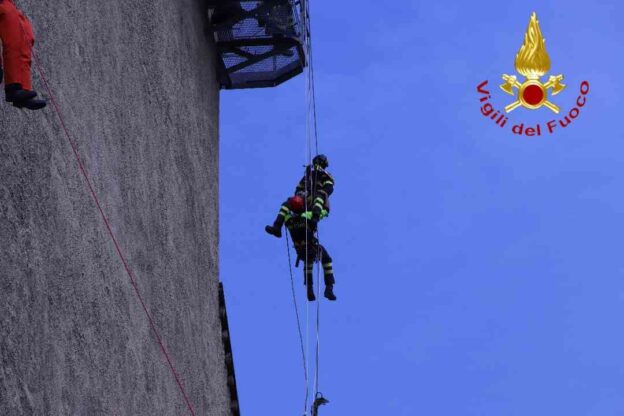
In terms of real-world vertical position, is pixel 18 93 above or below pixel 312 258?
above

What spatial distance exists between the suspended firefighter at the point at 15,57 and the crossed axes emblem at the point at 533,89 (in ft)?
56.3

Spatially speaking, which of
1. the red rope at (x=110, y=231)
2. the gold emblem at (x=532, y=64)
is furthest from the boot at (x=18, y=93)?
the gold emblem at (x=532, y=64)

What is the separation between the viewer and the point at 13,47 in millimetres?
10086

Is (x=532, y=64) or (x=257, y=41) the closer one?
(x=257, y=41)

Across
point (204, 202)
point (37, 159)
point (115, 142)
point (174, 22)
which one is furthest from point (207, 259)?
point (37, 159)

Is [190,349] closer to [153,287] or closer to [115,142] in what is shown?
[153,287]

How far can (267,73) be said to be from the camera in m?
23.6

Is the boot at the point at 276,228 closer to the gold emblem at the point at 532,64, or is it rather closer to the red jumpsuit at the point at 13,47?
the gold emblem at the point at 532,64

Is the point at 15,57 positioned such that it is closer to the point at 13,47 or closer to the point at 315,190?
the point at 13,47

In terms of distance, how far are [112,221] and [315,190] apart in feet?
27.6

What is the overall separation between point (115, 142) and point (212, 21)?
6813 mm

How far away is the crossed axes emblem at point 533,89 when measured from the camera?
1073 inches

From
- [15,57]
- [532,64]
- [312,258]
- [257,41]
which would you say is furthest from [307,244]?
[15,57]

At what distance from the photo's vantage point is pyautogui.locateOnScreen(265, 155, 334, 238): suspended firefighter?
22406 mm
